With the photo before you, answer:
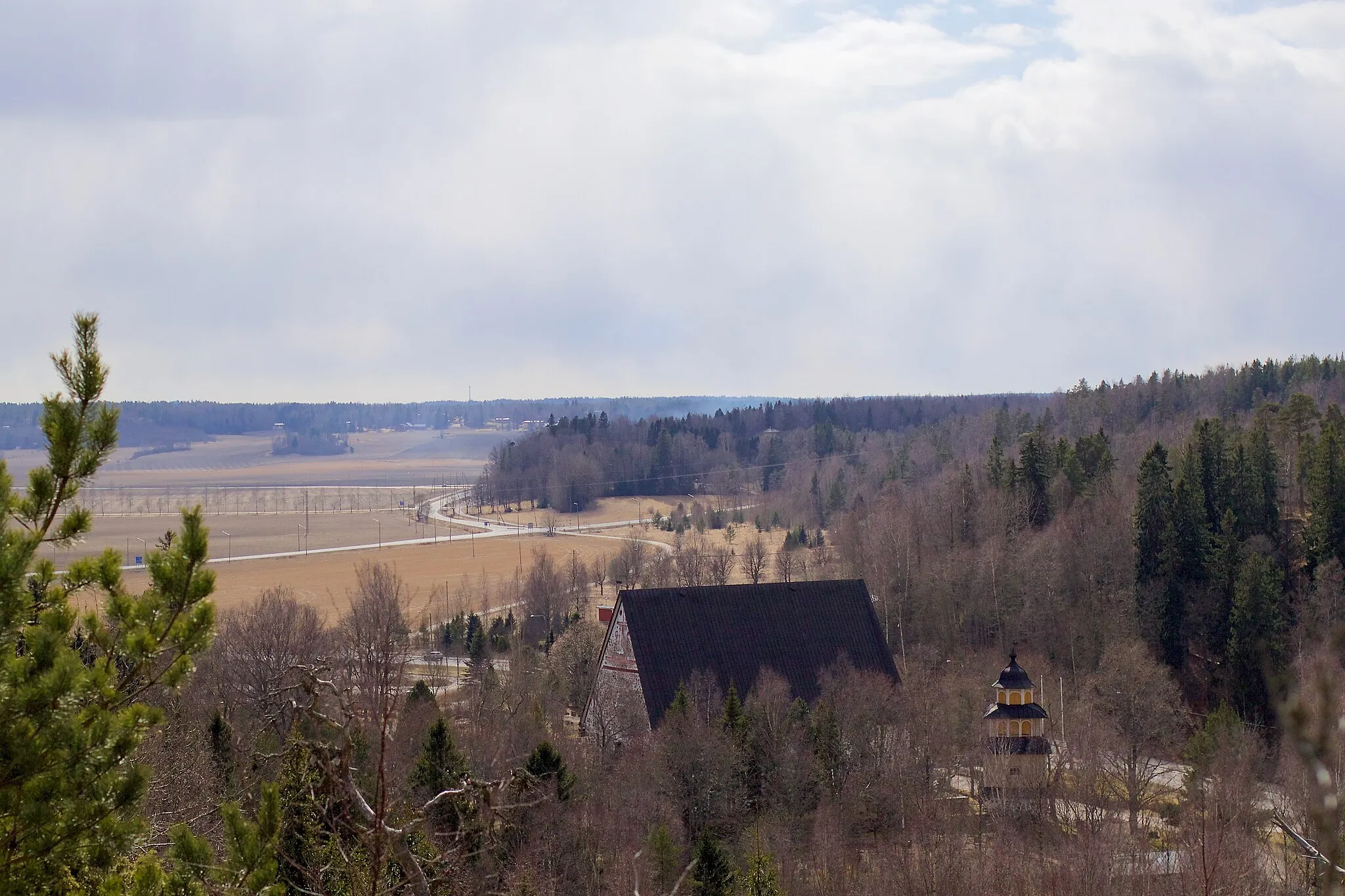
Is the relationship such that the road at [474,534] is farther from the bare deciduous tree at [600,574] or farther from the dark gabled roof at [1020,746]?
the dark gabled roof at [1020,746]

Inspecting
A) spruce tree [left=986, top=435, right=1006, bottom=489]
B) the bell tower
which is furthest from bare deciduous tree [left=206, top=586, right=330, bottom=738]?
spruce tree [left=986, top=435, right=1006, bottom=489]

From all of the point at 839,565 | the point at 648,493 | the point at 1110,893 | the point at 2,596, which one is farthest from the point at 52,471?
the point at 648,493

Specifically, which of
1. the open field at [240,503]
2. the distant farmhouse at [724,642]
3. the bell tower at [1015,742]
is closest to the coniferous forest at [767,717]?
the bell tower at [1015,742]

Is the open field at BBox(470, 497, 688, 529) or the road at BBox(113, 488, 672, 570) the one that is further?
the open field at BBox(470, 497, 688, 529)

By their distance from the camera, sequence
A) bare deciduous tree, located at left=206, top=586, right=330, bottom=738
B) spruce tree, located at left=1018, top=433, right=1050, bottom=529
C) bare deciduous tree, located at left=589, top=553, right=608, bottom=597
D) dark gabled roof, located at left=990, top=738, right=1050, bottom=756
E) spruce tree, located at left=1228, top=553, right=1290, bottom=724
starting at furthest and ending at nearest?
bare deciduous tree, located at left=589, top=553, right=608, bottom=597, spruce tree, located at left=1018, top=433, right=1050, bottom=529, spruce tree, located at left=1228, top=553, right=1290, bottom=724, bare deciduous tree, located at left=206, top=586, right=330, bottom=738, dark gabled roof, located at left=990, top=738, right=1050, bottom=756

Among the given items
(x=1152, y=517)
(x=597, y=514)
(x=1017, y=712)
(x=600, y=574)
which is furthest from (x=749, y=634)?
(x=597, y=514)

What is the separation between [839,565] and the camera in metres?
73.8

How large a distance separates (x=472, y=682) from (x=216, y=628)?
38.3 m

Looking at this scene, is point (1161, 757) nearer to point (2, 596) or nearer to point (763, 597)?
point (763, 597)

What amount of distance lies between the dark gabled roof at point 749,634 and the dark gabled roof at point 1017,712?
20.5 ft

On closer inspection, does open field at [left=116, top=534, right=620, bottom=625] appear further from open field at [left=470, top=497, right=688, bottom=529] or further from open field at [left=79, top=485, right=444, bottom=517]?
open field at [left=79, top=485, right=444, bottom=517]

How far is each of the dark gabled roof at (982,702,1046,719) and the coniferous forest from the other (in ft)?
3.71

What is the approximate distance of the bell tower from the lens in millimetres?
33781

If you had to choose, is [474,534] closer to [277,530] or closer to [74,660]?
[277,530]
